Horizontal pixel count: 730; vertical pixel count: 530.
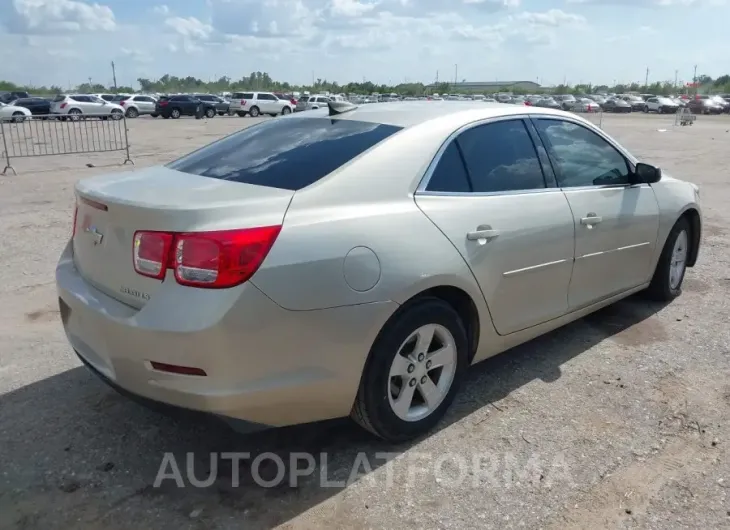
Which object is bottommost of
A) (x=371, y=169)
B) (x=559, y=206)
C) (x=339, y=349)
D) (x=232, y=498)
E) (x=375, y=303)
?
(x=232, y=498)

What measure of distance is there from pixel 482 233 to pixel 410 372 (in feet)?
2.66

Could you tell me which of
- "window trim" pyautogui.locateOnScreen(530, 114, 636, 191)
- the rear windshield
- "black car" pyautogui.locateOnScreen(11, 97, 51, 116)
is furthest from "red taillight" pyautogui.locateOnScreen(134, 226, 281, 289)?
"black car" pyautogui.locateOnScreen(11, 97, 51, 116)

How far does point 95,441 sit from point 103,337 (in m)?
0.78

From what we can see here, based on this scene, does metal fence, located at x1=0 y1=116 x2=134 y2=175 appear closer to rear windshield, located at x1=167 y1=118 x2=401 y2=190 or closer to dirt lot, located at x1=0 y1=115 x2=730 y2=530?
rear windshield, located at x1=167 y1=118 x2=401 y2=190

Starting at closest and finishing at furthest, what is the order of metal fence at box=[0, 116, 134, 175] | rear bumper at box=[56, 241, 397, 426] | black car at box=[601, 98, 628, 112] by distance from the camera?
rear bumper at box=[56, 241, 397, 426] < metal fence at box=[0, 116, 134, 175] < black car at box=[601, 98, 628, 112]

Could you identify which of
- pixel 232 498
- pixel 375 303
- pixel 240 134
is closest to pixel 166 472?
pixel 232 498

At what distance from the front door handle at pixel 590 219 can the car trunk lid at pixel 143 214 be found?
202 cm

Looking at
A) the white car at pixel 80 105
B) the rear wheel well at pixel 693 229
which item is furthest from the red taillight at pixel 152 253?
the white car at pixel 80 105

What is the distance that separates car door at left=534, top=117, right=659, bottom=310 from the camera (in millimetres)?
4086

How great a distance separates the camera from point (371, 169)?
3139 mm

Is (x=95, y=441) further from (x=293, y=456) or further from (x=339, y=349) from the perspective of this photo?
(x=339, y=349)

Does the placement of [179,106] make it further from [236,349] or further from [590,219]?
[236,349]

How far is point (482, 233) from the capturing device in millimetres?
3383

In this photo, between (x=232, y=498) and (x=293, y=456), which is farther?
(x=293, y=456)
